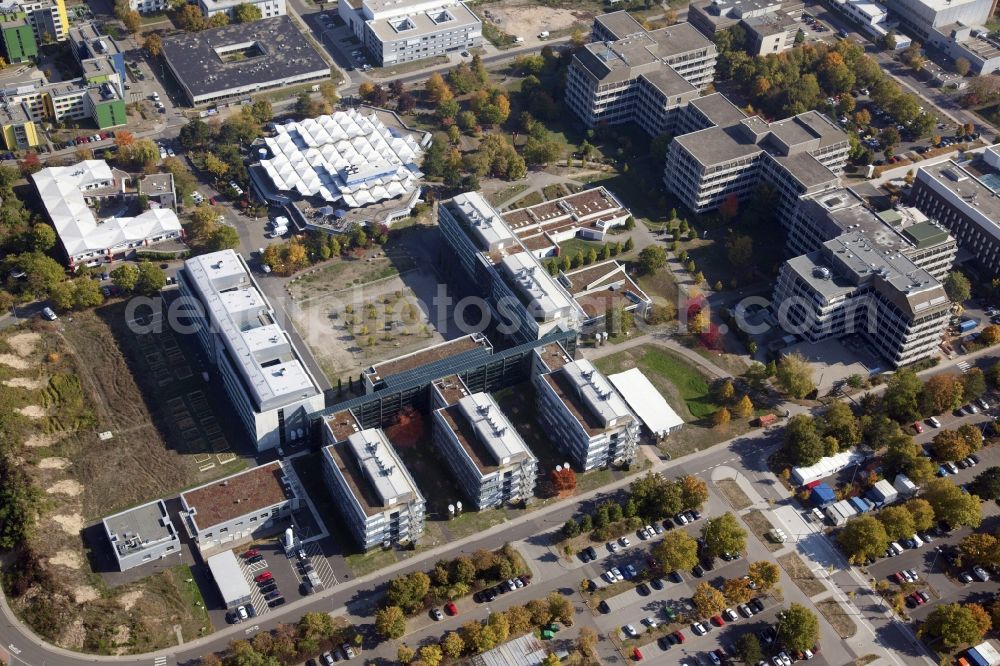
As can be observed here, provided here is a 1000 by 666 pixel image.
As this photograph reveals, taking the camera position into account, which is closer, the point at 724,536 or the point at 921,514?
the point at 724,536

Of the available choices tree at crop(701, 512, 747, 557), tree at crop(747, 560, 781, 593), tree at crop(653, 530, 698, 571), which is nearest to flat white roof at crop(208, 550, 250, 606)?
tree at crop(653, 530, 698, 571)

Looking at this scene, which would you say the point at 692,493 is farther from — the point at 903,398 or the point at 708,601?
the point at 903,398

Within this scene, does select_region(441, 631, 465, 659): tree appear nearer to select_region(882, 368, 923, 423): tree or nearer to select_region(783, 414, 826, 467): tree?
select_region(783, 414, 826, 467): tree

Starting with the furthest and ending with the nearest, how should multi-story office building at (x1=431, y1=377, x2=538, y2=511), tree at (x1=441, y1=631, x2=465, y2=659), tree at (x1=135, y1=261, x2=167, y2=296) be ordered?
tree at (x1=135, y1=261, x2=167, y2=296) < multi-story office building at (x1=431, y1=377, x2=538, y2=511) < tree at (x1=441, y1=631, x2=465, y2=659)

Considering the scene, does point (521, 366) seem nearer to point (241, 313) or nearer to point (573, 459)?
point (573, 459)

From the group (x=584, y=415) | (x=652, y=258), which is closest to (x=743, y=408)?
(x=584, y=415)
